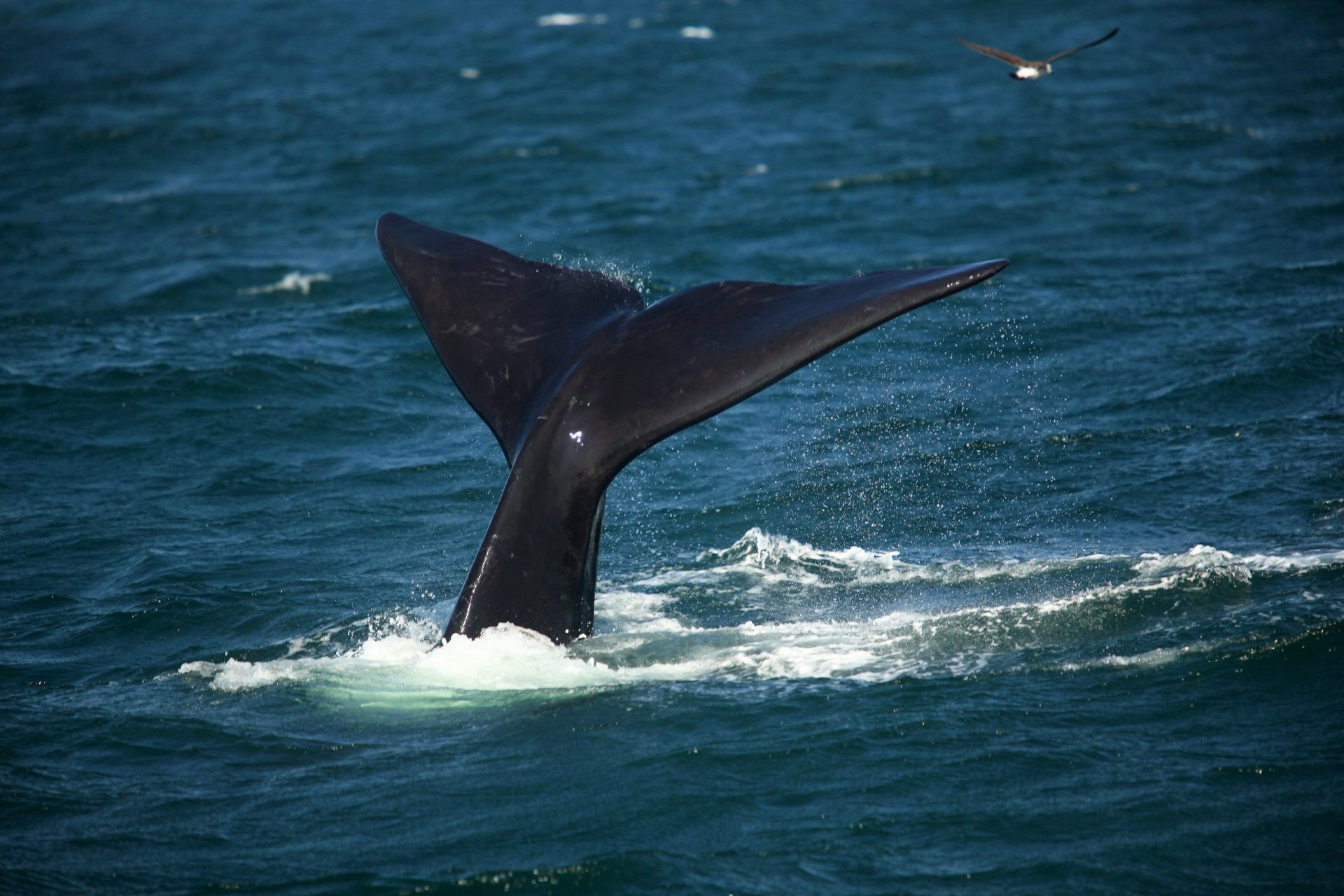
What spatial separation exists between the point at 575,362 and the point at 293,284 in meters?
12.6

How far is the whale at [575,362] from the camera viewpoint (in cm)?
712

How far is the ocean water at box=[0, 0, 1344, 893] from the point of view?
22.9 ft

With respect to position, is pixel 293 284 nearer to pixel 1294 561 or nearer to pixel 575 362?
pixel 575 362

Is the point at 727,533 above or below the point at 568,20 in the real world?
below

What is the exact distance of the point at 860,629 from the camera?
9188mm

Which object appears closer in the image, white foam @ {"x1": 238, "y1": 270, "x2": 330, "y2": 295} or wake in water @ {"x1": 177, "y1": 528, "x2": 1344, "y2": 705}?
wake in water @ {"x1": 177, "y1": 528, "x2": 1344, "y2": 705}

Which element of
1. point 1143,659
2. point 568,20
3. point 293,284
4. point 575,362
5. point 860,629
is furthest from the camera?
point 568,20

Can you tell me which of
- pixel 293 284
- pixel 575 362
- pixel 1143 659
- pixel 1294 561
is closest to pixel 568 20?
pixel 293 284

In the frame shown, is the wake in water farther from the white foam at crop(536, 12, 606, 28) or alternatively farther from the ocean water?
the white foam at crop(536, 12, 606, 28)

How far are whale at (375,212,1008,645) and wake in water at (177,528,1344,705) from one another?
1.12ft

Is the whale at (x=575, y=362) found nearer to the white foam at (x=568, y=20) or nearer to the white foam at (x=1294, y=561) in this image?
the white foam at (x=1294, y=561)

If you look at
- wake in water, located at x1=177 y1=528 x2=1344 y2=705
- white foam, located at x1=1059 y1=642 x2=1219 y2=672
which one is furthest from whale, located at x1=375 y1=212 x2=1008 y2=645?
white foam, located at x1=1059 y1=642 x2=1219 y2=672

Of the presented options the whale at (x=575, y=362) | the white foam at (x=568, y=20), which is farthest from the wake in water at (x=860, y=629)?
the white foam at (x=568, y=20)

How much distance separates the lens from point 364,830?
23.1ft
